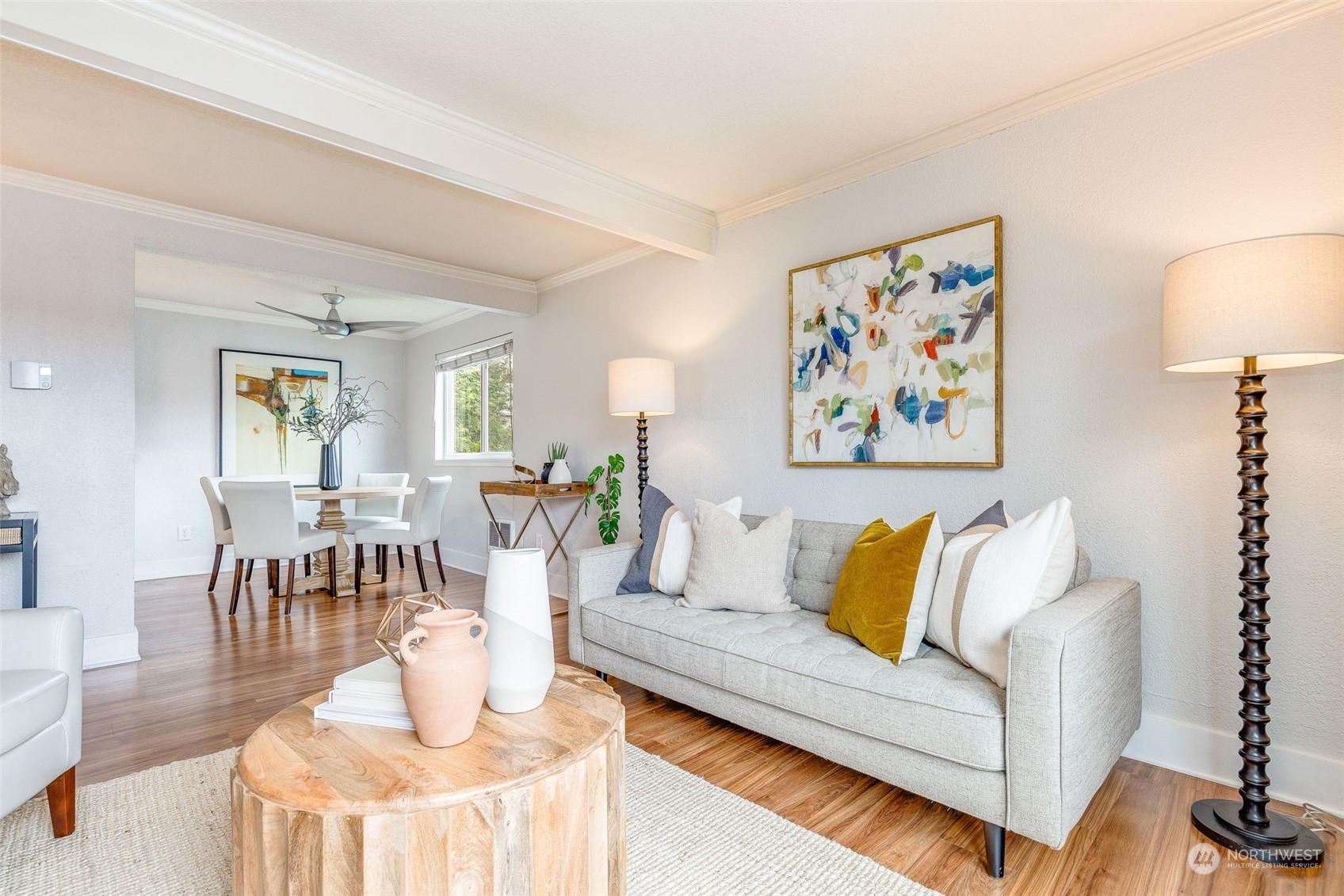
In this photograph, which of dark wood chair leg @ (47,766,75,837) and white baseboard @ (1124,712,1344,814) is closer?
dark wood chair leg @ (47,766,75,837)

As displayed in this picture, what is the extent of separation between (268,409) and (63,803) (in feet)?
16.1

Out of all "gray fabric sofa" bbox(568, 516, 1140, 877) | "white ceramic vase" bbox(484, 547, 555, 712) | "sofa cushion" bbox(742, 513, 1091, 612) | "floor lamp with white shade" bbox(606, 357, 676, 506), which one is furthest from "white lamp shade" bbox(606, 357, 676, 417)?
"white ceramic vase" bbox(484, 547, 555, 712)

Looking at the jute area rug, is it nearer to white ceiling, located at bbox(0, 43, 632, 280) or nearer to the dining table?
white ceiling, located at bbox(0, 43, 632, 280)

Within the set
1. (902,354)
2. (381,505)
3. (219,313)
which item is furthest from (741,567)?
(219,313)

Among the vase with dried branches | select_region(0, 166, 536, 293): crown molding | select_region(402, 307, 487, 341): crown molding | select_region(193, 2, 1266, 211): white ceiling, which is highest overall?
select_region(193, 2, 1266, 211): white ceiling

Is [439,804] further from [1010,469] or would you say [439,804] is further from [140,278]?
[140,278]

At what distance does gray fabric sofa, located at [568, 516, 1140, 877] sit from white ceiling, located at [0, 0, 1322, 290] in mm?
1681

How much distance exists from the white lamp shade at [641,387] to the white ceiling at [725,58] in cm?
111

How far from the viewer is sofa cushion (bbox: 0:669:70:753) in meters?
1.50

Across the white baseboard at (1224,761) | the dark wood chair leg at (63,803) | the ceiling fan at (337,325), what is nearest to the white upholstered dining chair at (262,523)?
the ceiling fan at (337,325)

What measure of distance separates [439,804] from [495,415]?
4822mm

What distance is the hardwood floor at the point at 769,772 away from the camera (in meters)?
1.60

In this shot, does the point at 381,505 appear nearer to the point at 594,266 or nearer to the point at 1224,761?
the point at 594,266

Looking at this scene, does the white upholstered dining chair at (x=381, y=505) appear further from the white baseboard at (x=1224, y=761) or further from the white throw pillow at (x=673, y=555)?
the white baseboard at (x=1224, y=761)
